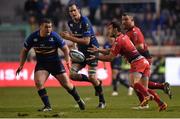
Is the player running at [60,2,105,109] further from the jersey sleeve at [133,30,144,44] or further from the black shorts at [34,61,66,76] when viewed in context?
the jersey sleeve at [133,30,144,44]

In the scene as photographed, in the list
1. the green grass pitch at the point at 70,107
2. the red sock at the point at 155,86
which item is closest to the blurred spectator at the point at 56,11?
the green grass pitch at the point at 70,107

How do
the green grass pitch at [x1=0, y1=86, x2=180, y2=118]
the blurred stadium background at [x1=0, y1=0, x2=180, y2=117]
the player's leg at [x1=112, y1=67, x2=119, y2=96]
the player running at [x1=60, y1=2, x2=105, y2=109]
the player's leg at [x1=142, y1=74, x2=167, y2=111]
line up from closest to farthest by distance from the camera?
the green grass pitch at [x1=0, y1=86, x2=180, y2=118], the player's leg at [x1=142, y1=74, x2=167, y2=111], the player running at [x1=60, y1=2, x2=105, y2=109], the player's leg at [x1=112, y1=67, x2=119, y2=96], the blurred stadium background at [x1=0, y1=0, x2=180, y2=117]

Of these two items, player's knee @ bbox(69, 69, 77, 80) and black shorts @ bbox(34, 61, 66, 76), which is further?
player's knee @ bbox(69, 69, 77, 80)

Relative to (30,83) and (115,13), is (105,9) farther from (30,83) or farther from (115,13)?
(30,83)

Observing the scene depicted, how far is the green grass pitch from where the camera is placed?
16047 mm

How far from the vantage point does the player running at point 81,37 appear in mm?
18219

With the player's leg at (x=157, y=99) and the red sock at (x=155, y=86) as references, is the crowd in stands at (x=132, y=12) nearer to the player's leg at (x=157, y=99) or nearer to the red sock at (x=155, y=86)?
the red sock at (x=155, y=86)

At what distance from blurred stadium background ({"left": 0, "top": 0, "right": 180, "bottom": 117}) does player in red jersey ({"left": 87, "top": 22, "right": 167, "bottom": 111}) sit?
13090 mm

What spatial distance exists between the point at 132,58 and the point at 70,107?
8.12ft

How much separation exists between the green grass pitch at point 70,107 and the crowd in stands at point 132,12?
6564 mm

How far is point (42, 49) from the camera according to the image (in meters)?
17.3

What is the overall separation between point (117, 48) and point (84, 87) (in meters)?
12.8

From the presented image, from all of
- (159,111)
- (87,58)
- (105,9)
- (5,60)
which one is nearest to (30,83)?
(5,60)

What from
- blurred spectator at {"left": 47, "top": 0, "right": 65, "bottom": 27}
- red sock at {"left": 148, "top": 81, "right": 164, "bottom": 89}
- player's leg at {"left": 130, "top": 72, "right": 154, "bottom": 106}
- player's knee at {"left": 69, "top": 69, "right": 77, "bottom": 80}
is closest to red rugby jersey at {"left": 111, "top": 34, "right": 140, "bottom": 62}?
player's leg at {"left": 130, "top": 72, "right": 154, "bottom": 106}
